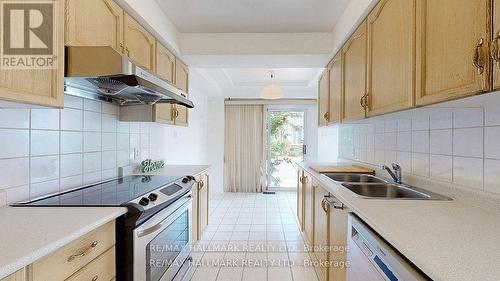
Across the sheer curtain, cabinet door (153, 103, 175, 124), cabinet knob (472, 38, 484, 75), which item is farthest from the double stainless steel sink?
the sheer curtain

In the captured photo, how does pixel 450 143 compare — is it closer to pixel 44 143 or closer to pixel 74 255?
pixel 74 255

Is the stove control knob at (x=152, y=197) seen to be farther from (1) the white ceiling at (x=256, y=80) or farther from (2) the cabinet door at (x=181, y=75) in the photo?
(1) the white ceiling at (x=256, y=80)

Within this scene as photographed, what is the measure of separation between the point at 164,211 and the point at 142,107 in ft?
3.35

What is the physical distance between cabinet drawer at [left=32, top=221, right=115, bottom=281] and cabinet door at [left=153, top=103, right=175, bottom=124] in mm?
1265

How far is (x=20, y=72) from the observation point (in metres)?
1.02

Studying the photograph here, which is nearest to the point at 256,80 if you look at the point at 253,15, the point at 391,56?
the point at 253,15

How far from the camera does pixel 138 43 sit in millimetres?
2000

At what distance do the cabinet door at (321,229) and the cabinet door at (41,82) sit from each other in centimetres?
175

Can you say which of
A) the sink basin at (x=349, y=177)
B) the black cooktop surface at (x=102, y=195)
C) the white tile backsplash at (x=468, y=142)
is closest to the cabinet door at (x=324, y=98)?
the sink basin at (x=349, y=177)

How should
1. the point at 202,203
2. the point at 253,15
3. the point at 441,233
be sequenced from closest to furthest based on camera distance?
the point at 441,233 < the point at 253,15 < the point at 202,203

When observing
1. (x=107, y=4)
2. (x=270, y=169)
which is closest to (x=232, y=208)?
(x=270, y=169)

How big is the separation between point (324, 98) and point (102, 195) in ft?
8.49

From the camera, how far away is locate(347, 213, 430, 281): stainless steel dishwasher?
2.73 feet

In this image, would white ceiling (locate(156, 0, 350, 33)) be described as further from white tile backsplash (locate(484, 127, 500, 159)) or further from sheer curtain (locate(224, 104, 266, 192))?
sheer curtain (locate(224, 104, 266, 192))
